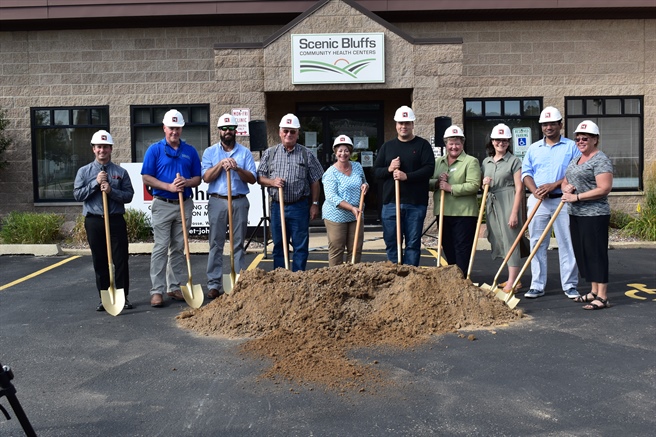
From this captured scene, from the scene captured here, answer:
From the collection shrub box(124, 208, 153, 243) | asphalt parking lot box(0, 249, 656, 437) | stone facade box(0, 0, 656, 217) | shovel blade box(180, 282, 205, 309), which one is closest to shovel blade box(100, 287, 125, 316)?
asphalt parking lot box(0, 249, 656, 437)

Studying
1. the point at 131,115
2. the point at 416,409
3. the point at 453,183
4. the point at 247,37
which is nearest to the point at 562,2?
the point at 247,37

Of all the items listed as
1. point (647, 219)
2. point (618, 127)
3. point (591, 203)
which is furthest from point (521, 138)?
point (591, 203)

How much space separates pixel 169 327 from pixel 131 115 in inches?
345

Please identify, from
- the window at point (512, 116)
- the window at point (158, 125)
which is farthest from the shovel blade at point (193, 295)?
the window at point (512, 116)

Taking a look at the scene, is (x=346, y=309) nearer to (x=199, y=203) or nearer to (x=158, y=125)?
(x=199, y=203)

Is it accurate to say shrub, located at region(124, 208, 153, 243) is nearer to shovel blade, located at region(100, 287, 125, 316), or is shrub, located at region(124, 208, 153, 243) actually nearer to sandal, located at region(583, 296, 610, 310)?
shovel blade, located at region(100, 287, 125, 316)

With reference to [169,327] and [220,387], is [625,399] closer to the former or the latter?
[220,387]

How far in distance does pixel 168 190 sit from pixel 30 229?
6.20 metres

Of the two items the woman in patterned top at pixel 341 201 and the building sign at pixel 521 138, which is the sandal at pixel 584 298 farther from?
the building sign at pixel 521 138

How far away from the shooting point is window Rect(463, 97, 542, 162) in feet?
49.0

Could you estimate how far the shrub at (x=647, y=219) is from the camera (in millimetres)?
13203

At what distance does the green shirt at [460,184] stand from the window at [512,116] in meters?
6.81

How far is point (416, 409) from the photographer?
4.78 meters

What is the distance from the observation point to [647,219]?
13.5 meters
